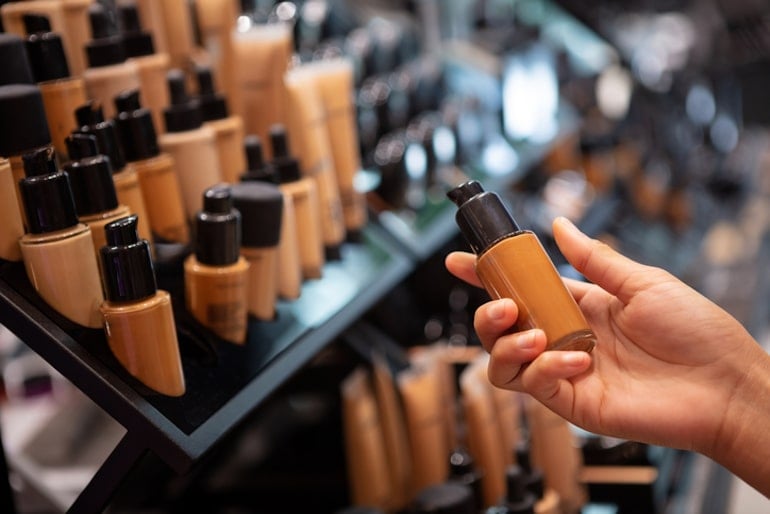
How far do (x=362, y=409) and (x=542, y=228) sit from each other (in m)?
0.66

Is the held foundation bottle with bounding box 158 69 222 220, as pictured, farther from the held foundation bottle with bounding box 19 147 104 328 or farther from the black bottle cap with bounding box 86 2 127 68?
the held foundation bottle with bounding box 19 147 104 328

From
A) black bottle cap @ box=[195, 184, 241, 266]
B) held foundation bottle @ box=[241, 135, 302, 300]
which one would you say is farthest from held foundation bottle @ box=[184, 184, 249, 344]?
held foundation bottle @ box=[241, 135, 302, 300]

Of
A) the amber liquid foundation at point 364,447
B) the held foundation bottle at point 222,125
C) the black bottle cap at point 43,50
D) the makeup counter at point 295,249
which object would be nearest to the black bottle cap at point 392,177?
the makeup counter at point 295,249

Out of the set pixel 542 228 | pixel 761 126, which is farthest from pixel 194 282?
pixel 761 126

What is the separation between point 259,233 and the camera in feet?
2.93

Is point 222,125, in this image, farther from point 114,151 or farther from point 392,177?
point 392,177

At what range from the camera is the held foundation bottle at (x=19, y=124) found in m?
0.75

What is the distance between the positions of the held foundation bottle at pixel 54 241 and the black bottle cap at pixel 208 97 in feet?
0.90

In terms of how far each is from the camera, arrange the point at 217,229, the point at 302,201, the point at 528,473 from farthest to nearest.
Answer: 1. the point at 528,473
2. the point at 302,201
3. the point at 217,229

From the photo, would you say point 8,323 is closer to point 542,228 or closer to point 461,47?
point 542,228

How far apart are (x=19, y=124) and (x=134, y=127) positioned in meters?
0.12

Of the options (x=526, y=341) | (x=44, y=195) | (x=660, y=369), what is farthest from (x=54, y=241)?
(x=660, y=369)

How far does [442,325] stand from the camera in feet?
5.41

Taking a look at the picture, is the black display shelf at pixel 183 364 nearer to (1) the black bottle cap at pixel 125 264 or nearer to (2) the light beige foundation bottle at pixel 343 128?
(1) the black bottle cap at pixel 125 264
